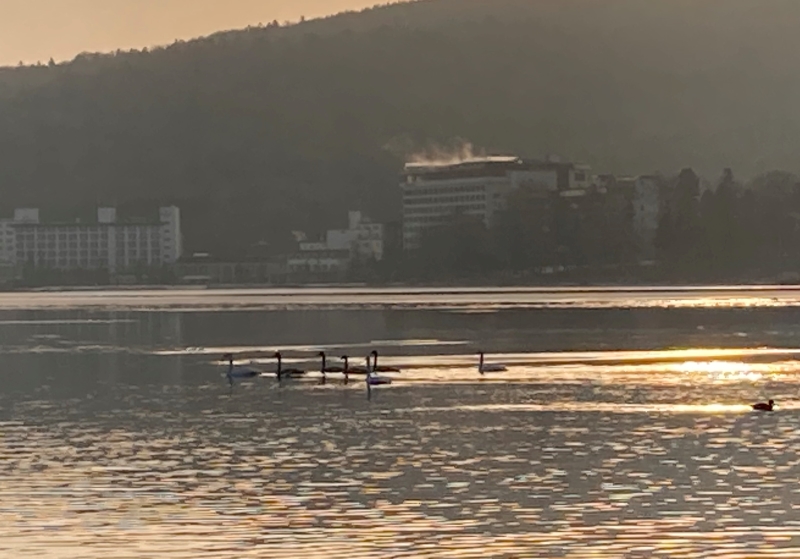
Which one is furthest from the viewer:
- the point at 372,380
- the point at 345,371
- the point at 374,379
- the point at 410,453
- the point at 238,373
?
the point at 238,373

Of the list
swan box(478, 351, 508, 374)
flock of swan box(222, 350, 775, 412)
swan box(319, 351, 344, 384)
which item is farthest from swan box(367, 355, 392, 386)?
swan box(478, 351, 508, 374)

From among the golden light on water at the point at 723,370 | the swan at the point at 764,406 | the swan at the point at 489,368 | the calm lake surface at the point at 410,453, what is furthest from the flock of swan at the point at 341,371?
the swan at the point at 764,406

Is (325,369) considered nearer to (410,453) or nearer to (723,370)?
(723,370)

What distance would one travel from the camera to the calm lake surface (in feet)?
94.3

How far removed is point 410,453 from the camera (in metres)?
40.1

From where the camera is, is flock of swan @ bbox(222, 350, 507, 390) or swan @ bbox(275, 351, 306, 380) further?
swan @ bbox(275, 351, 306, 380)

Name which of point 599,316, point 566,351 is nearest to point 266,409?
point 566,351

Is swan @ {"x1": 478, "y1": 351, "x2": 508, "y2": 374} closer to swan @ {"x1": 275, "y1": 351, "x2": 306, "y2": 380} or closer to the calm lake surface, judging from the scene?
the calm lake surface

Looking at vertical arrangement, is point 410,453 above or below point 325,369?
below

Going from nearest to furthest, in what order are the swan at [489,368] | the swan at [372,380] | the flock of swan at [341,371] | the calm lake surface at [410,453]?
1. the calm lake surface at [410,453]
2. the swan at [372,380]
3. the flock of swan at [341,371]
4. the swan at [489,368]

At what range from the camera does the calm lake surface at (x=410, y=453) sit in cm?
2875

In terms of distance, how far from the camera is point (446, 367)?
6981 centimetres

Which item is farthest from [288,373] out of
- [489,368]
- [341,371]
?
[489,368]

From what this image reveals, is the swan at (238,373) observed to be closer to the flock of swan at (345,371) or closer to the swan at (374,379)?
the flock of swan at (345,371)
